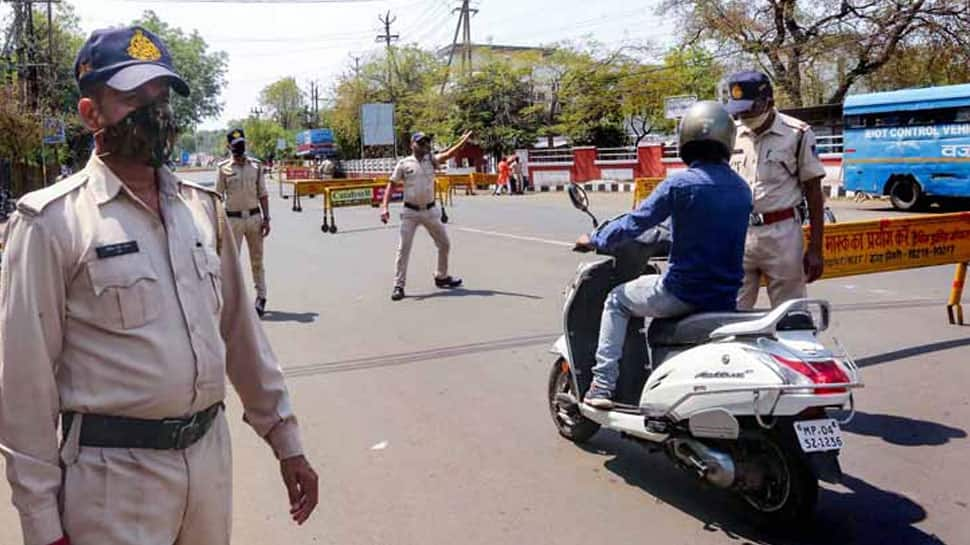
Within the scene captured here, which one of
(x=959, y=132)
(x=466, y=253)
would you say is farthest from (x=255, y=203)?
(x=959, y=132)

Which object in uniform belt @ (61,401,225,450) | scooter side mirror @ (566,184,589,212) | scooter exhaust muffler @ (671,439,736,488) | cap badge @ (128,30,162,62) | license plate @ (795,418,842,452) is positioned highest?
cap badge @ (128,30,162,62)

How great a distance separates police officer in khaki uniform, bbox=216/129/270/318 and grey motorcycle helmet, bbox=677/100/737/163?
6547mm

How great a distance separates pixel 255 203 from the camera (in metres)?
10.0

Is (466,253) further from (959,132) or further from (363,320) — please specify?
(959,132)

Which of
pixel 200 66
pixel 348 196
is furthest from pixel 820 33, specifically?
pixel 200 66

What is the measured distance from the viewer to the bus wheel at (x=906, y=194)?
21672mm

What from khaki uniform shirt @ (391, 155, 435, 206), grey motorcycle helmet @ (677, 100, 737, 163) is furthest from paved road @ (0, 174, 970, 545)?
grey motorcycle helmet @ (677, 100, 737, 163)

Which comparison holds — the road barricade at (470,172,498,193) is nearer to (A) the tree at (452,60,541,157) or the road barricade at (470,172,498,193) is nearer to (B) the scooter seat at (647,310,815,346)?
(A) the tree at (452,60,541,157)

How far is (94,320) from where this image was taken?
6.62ft

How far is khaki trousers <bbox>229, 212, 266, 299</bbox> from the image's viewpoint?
992 cm

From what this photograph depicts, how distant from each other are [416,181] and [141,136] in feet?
28.6

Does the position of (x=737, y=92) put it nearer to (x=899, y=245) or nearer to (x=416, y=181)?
(x=899, y=245)

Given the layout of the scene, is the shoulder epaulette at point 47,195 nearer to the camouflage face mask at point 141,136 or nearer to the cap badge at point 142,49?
the camouflage face mask at point 141,136

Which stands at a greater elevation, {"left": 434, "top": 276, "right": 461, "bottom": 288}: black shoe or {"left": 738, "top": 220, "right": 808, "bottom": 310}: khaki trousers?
{"left": 738, "top": 220, "right": 808, "bottom": 310}: khaki trousers
